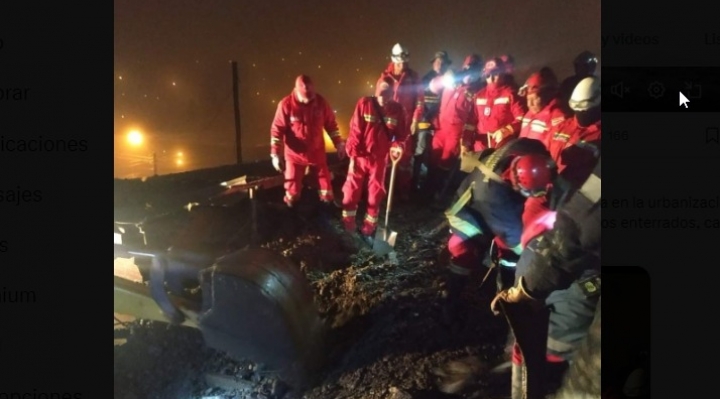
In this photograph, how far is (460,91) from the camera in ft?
9.45

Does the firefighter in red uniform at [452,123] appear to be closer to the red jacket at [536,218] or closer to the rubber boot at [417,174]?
the rubber boot at [417,174]

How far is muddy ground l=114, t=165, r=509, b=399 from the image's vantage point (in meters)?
1.44

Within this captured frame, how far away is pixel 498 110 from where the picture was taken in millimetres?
2439

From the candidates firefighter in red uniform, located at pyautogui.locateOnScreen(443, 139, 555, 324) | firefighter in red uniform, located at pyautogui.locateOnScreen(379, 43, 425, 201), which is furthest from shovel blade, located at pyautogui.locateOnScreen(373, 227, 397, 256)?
firefighter in red uniform, located at pyautogui.locateOnScreen(379, 43, 425, 201)

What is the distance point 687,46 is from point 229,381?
1.69 m

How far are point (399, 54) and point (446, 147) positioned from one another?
1151mm

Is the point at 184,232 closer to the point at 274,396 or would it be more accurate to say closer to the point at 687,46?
the point at 274,396

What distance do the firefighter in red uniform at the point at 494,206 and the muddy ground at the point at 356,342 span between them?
0.10 metres

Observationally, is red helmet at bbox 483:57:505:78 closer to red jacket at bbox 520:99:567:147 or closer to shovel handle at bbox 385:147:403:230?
red jacket at bbox 520:99:567:147

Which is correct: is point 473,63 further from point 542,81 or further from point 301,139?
point 301,139

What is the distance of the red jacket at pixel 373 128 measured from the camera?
7.57 ft

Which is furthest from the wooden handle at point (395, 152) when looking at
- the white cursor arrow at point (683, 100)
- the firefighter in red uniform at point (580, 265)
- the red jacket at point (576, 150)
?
the white cursor arrow at point (683, 100)

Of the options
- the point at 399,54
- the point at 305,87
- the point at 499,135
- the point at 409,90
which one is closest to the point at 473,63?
the point at 409,90

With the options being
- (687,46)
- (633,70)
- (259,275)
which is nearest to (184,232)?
(259,275)
